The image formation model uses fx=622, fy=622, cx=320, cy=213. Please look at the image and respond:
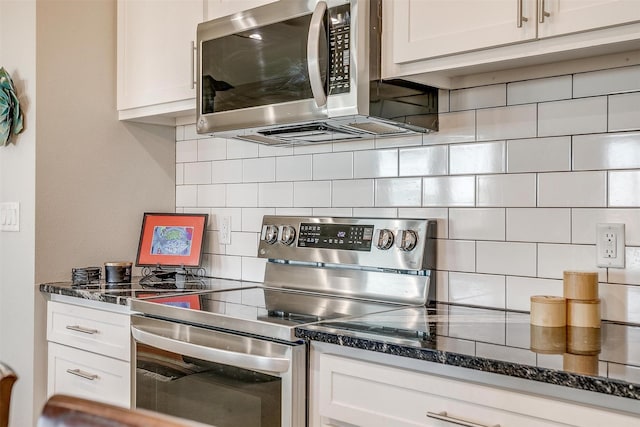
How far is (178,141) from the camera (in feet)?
9.57

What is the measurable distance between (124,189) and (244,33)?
105 centimetres

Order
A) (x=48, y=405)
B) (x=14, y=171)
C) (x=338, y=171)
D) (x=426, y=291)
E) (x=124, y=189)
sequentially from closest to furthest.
Answer: (x=48, y=405) < (x=426, y=291) < (x=338, y=171) < (x=14, y=171) < (x=124, y=189)

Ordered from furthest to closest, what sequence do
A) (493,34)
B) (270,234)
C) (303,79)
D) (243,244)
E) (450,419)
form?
(243,244) < (270,234) < (303,79) < (493,34) < (450,419)

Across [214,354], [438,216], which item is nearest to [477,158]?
[438,216]

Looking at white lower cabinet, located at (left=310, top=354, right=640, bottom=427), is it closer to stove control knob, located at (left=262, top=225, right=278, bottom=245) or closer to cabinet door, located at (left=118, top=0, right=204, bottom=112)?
stove control knob, located at (left=262, top=225, right=278, bottom=245)

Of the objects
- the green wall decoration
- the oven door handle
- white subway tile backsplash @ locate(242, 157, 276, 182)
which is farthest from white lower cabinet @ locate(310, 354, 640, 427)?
the green wall decoration

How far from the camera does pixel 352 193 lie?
2.22 m

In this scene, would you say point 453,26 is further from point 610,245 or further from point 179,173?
point 179,173

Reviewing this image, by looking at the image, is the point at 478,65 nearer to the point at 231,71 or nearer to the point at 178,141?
the point at 231,71

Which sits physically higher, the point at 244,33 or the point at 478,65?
the point at 244,33

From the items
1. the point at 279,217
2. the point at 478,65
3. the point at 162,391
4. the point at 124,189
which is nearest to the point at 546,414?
the point at 478,65

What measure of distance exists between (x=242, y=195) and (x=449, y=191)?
38.6 inches

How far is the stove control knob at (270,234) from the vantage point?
2.34 m

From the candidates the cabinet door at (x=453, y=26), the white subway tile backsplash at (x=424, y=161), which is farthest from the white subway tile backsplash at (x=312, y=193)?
the cabinet door at (x=453, y=26)
